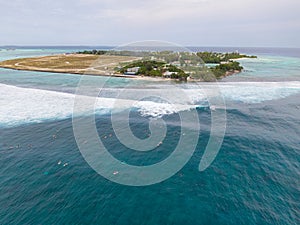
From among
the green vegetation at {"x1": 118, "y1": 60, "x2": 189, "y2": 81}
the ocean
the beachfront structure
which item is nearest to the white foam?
the ocean

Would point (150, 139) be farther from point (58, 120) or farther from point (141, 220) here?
point (58, 120)

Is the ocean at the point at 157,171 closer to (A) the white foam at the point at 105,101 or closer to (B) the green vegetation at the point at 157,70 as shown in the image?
(A) the white foam at the point at 105,101

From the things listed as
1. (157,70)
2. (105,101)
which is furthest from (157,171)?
(157,70)

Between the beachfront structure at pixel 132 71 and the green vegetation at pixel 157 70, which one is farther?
the beachfront structure at pixel 132 71

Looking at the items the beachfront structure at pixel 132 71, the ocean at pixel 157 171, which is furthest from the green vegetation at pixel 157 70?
the ocean at pixel 157 171

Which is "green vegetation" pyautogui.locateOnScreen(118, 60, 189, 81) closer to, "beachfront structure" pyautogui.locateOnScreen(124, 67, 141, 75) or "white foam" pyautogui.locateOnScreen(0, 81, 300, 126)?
"beachfront structure" pyautogui.locateOnScreen(124, 67, 141, 75)
